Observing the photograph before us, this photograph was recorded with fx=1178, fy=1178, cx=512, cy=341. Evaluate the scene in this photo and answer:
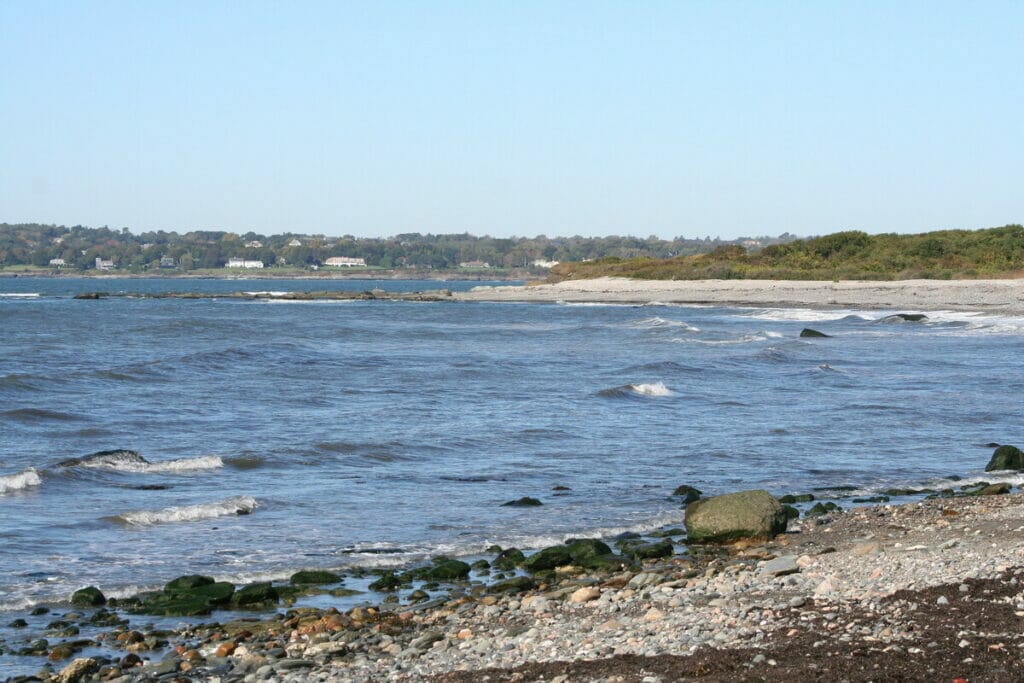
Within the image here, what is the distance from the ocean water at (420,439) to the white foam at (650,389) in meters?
0.06

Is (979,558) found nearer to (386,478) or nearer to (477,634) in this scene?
(477,634)

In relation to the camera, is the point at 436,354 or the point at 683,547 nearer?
the point at 683,547

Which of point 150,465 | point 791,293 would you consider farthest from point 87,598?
point 791,293

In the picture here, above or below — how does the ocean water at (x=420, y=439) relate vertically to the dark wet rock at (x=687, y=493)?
A: below

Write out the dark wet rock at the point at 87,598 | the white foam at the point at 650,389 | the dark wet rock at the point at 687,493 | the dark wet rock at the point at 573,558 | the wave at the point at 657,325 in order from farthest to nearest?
the wave at the point at 657,325, the white foam at the point at 650,389, the dark wet rock at the point at 687,493, the dark wet rock at the point at 573,558, the dark wet rock at the point at 87,598

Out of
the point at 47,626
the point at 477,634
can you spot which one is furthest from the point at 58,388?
the point at 477,634

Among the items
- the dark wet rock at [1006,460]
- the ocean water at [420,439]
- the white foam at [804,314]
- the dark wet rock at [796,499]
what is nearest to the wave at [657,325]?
the white foam at [804,314]

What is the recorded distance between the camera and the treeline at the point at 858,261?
322 feet

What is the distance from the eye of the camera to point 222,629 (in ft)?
31.9

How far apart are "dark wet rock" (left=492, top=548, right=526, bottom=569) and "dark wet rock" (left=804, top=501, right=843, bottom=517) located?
4.03 meters

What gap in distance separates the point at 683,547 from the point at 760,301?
251ft

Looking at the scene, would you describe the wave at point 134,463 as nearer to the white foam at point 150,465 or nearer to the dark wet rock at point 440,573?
the white foam at point 150,465

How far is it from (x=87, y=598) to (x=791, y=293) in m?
85.0

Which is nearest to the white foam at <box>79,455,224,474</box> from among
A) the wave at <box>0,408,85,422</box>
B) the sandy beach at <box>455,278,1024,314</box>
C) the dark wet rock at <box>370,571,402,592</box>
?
the wave at <box>0,408,85,422</box>
